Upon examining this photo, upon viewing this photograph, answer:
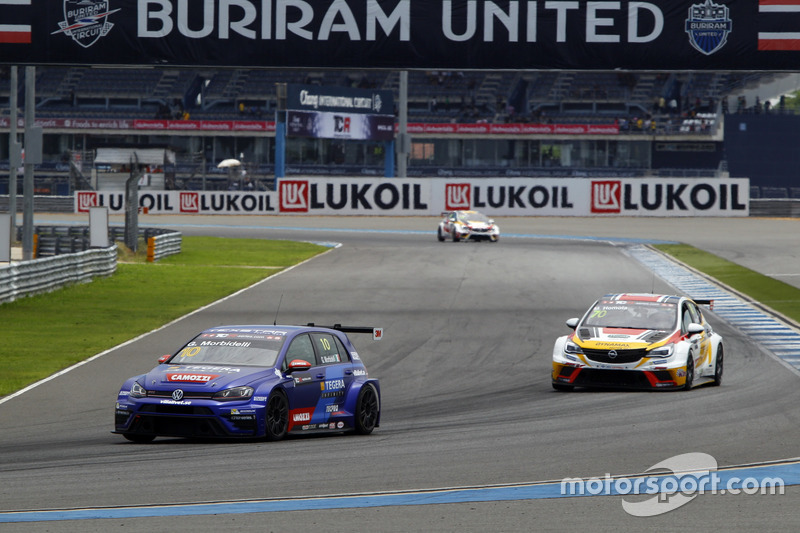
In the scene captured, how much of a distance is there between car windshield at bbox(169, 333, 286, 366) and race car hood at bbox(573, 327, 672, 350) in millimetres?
5516

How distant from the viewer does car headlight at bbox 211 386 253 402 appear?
1132 centimetres

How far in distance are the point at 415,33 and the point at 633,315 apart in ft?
32.0

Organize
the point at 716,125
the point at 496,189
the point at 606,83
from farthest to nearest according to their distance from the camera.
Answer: the point at 606,83 → the point at 716,125 → the point at 496,189

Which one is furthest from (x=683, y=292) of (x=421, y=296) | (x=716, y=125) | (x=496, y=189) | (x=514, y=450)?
(x=716, y=125)

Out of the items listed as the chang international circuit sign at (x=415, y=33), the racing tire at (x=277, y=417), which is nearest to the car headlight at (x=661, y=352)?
the racing tire at (x=277, y=417)

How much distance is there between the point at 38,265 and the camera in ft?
90.5

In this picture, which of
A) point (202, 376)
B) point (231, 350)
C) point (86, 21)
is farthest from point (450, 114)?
point (202, 376)

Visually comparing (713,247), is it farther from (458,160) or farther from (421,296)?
(458,160)

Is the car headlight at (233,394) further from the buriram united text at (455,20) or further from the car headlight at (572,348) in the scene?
the buriram united text at (455,20)

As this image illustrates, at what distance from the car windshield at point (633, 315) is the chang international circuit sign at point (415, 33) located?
856 centimetres

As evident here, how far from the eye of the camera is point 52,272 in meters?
28.6

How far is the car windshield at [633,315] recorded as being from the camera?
16766mm

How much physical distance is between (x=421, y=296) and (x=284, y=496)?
1938 cm

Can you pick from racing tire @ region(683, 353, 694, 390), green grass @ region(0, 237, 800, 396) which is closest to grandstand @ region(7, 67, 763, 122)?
green grass @ region(0, 237, 800, 396)
